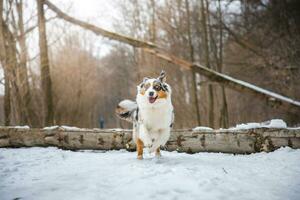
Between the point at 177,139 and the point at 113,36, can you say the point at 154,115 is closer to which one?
the point at 177,139

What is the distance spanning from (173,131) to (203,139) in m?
0.67

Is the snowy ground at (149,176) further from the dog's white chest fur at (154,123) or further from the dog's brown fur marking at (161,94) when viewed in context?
the dog's brown fur marking at (161,94)

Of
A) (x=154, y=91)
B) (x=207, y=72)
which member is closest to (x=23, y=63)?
(x=207, y=72)

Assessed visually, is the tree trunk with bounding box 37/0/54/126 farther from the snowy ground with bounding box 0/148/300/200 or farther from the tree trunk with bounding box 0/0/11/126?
the snowy ground with bounding box 0/148/300/200

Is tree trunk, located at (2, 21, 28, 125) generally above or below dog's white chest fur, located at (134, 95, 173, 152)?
above

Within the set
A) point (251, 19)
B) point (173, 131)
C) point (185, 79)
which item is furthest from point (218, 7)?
point (173, 131)

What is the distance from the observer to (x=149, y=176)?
400cm

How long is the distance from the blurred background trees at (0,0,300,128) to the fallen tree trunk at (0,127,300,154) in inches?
110

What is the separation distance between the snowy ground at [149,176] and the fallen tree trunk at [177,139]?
267 mm

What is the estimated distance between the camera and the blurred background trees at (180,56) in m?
10.2

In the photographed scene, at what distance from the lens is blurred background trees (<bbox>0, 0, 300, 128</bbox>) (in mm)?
10180

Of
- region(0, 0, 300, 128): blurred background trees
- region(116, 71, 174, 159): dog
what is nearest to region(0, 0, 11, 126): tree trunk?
region(0, 0, 300, 128): blurred background trees

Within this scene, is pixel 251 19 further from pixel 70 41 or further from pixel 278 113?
pixel 70 41

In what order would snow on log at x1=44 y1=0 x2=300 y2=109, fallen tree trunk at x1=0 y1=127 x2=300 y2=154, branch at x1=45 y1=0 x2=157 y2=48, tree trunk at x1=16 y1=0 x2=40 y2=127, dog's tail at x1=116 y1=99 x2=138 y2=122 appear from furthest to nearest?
tree trunk at x1=16 y1=0 x2=40 y2=127 < branch at x1=45 y1=0 x2=157 y2=48 < snow on log at x1=44 y1=0 x2=300 y2=109 < dog's tail at x1=116 y1=99 x2=138 y2=122 < fallen tree trunk at x1=0 y1=127 x2=300 y2=154
